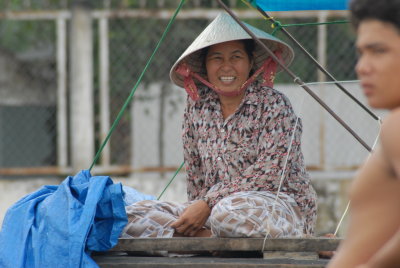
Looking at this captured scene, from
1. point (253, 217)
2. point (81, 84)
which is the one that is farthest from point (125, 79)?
point (253, 217)

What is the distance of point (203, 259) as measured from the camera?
3.42 meters

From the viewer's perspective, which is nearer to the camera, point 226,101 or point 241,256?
point 241,256

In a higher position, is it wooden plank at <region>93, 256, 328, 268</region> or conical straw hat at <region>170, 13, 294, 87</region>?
conical straw hat at <region>170, 13, 294, 87</region>

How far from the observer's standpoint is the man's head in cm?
188

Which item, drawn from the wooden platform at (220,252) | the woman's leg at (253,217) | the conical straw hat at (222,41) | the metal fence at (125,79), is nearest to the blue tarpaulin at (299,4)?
the conical straw hat at (222,41)

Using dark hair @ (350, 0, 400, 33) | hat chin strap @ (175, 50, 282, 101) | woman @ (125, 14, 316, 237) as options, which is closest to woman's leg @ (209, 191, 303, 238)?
woman @ (125, 14, 316, 237)

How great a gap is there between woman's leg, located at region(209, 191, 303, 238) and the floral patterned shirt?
0.42ft

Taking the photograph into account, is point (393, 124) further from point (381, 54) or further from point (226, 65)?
point (226, 65)

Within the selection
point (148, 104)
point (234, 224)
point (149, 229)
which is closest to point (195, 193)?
point (149, 229)

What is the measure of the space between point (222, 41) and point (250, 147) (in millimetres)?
509

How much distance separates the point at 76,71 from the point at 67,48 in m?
0.39

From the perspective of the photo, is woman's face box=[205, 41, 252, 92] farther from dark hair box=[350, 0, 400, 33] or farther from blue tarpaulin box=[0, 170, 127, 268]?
dark hair box=[350, 0, 400, 33]

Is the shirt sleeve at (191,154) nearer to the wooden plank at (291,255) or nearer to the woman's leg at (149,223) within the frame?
the woman's leg at (149,223)

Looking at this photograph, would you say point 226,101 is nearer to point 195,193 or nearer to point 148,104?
point 195,193
